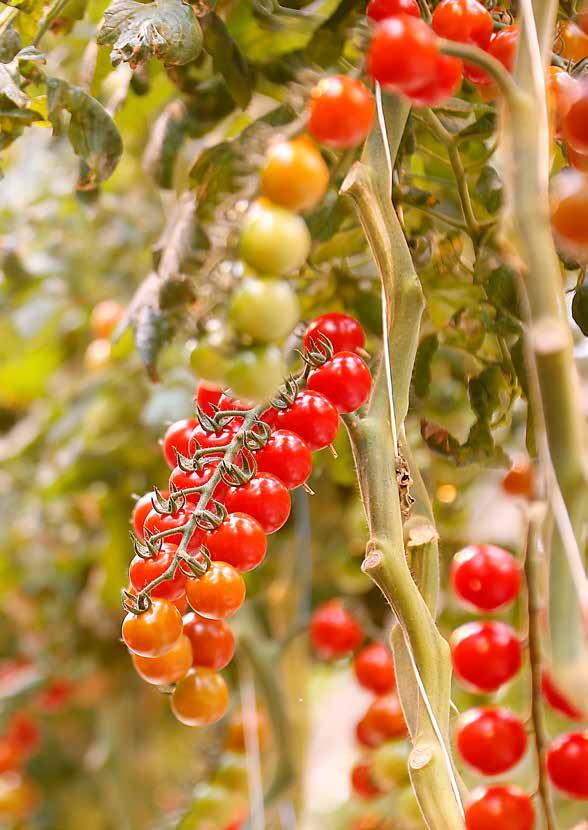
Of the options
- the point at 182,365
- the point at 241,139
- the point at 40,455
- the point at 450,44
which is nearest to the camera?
the point at 450,44

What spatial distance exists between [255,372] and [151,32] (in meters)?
0.20

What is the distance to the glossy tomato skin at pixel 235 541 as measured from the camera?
0.37 metres

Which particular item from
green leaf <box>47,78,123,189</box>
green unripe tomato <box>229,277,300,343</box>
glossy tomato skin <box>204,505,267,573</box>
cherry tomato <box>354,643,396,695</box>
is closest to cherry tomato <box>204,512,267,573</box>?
glossy tomato skin <box>204,505,267,573</box>

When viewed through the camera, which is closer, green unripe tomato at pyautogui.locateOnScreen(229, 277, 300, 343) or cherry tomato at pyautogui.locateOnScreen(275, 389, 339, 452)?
green unripe tomato at pyautogui.locateOnScreen(229, 277, 300, 343)

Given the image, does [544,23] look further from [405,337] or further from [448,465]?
[448,465]

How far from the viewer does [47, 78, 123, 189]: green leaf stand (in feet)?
1.46

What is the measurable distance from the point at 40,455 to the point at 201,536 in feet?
2.39

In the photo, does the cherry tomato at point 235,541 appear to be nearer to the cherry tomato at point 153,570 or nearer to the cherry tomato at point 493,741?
the cherry tomato at point 153,570

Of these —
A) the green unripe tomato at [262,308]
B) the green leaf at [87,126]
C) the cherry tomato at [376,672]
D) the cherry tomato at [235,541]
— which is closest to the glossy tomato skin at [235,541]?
the cherry tomato at [235,541]

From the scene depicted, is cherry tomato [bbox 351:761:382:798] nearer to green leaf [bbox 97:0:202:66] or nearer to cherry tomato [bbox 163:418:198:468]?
cherry tomato [bbox 163:418:198:468]

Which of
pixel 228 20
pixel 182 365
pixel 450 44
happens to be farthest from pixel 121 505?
pixel 450 44

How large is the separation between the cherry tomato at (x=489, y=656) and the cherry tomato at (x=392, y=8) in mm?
308

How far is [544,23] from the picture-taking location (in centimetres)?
31

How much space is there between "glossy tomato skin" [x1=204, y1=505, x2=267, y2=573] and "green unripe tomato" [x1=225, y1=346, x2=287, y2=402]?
88mm
